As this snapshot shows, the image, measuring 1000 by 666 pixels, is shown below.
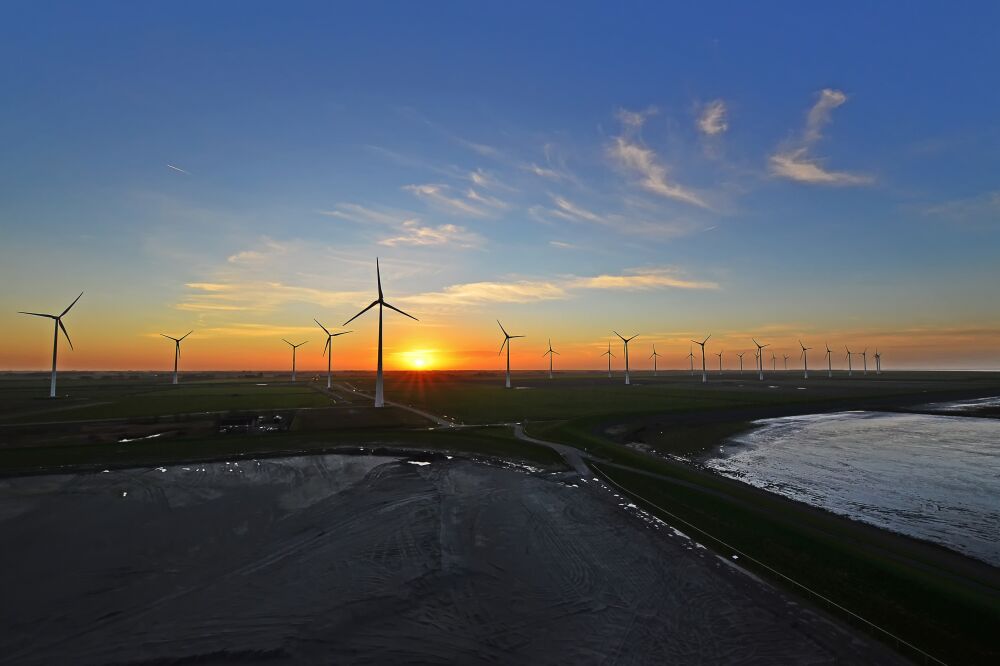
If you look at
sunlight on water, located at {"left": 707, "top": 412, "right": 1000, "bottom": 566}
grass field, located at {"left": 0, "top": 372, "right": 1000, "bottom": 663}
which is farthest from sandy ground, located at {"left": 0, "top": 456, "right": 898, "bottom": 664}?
sunlight on water, located at {"left": 707, "top": 412, "right": 1000, "bottom": 566}

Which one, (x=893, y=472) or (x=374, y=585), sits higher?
(x=374, y=585)

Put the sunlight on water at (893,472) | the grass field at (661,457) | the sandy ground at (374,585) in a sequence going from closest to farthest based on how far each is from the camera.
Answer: the sandy ground at (374,585)
the grass field at (661,457)
the sunlight on water at (893,472)

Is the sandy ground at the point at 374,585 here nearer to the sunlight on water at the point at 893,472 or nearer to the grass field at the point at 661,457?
the grass field at the point at 661,457

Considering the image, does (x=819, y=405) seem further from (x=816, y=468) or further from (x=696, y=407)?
(x=816, y=468)

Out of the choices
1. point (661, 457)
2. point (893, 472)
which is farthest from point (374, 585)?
point (893, 472)

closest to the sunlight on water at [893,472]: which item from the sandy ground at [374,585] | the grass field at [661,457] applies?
the grass field at [661,457]

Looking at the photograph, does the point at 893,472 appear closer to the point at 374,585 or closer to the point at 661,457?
the point at 661,457
